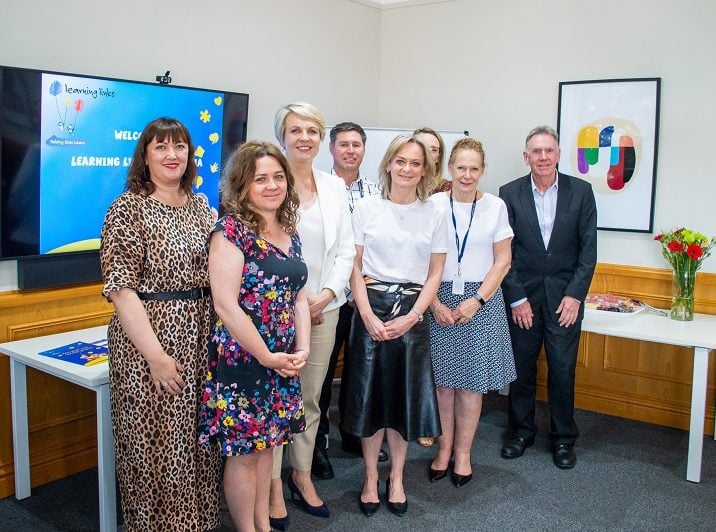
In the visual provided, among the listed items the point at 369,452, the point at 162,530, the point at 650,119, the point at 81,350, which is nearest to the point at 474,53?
the point at 650,119

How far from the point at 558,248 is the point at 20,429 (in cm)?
253

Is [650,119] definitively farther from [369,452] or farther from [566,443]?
[369,452]

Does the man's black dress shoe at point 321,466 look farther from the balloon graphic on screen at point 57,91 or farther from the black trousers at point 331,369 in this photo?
the balloon graphic on screen at point 57,91

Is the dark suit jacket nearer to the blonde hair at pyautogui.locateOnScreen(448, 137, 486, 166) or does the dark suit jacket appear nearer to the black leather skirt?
the blonde hair at pyautogui.locateOnScreen(448, 137, 486, 166)

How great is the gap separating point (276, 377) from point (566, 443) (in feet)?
5.84

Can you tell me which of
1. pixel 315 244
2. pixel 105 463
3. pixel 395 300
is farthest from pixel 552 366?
pixel 105 463

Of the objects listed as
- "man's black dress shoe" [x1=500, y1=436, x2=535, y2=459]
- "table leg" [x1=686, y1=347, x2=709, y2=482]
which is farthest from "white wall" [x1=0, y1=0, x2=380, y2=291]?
"table leg" [x1=686, y1=347, x2=709, y2=482]

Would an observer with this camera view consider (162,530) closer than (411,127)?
Yes

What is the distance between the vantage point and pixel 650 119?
3.83m

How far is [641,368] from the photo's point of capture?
4.04 m

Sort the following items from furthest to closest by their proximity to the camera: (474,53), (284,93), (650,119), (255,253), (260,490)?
(474,53), (284,93), (650,119), (260,490), (255,253)

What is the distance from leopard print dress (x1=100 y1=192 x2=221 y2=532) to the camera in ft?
7.11

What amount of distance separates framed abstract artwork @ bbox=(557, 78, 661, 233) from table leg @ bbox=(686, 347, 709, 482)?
0.97m

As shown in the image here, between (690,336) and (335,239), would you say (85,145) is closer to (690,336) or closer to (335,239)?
(335,239)
